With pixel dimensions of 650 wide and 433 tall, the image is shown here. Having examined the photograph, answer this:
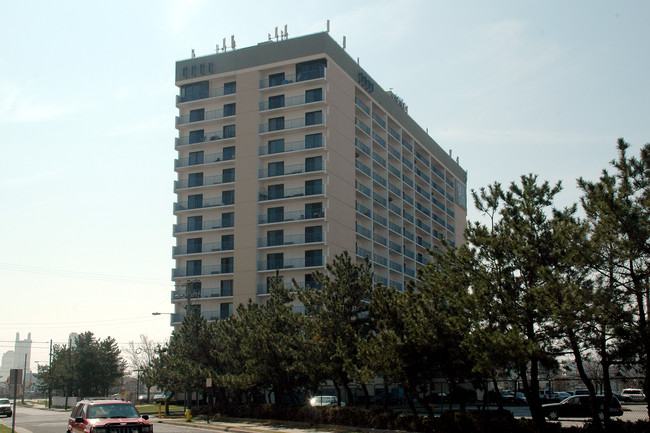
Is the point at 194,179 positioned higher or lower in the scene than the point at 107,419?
higher

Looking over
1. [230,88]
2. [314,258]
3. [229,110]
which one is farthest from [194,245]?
[230,88]

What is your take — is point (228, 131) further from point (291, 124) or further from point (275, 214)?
point (275, 214)

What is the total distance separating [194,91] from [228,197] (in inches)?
561

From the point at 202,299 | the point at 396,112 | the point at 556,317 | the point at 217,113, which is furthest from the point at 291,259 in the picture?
the point at 556,317

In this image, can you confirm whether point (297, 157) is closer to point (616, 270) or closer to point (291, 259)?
point (291, 259)

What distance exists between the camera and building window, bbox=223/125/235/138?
3046 inches

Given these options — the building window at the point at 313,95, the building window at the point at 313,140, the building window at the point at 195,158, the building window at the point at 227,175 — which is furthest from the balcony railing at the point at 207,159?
the building window at the point at 313,95

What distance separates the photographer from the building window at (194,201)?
3066 inches

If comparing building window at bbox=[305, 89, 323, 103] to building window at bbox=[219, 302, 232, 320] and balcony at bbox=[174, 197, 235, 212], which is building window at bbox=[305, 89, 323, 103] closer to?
balcony at bbox=[174, 197, 235, 212]

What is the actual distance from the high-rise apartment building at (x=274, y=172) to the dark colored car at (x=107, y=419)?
47941 mm

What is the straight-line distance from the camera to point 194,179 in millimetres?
78562

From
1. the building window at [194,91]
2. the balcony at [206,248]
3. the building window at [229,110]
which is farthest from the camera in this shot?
the building window at [194,91]

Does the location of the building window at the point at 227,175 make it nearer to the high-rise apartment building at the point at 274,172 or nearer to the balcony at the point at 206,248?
the high-rise apartment building at the point at 274,172

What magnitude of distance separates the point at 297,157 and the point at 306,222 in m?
7.82
